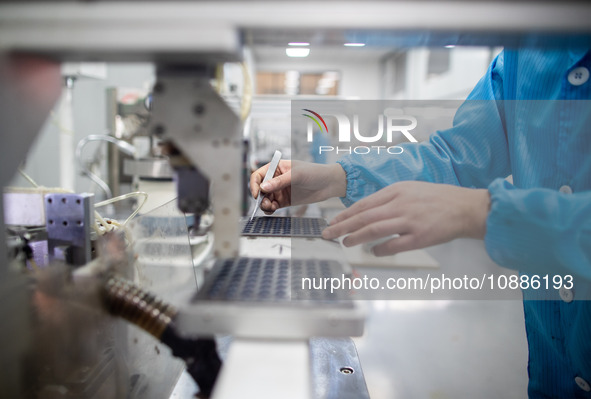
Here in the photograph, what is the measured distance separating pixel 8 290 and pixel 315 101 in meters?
1.71

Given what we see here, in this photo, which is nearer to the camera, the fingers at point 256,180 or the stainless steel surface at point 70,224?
the stainless steel surface at point 70,224

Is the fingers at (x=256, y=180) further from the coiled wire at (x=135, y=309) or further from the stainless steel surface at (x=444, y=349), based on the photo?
the stainless steel surface at (x=444, y=349)

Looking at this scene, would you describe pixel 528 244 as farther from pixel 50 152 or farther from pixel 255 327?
pixel 50 152

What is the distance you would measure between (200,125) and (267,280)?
9.7 inches

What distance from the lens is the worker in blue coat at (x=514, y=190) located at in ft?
1.77

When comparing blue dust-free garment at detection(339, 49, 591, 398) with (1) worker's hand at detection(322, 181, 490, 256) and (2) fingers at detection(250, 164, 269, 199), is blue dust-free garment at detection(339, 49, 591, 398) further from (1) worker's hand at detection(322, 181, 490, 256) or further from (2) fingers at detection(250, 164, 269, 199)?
(2) fingers at detection(250, 164, 269, 199)

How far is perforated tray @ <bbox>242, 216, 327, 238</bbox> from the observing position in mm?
814

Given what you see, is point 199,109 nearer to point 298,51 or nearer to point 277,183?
point 298,51

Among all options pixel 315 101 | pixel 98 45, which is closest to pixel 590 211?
pixel 98 45

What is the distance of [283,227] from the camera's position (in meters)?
0.89

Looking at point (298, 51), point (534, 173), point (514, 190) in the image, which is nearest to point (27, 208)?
point (298, 51)

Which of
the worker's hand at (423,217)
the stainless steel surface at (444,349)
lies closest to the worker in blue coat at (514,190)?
the worker's hand at (423,217)

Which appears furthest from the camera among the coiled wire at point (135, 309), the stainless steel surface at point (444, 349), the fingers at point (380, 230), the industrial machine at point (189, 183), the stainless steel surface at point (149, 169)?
the stainless steel surface at point (444, 349)

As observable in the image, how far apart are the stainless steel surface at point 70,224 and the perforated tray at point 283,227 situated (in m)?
0.33
